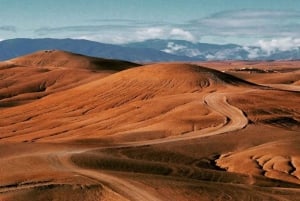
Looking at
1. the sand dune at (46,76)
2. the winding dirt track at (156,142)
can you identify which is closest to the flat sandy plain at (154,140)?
the winding dirt track at (156,142)

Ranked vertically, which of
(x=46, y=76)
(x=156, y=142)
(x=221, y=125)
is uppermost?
(x=46, y=76)

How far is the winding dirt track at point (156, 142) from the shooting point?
105 feet

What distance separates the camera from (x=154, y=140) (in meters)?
54.6

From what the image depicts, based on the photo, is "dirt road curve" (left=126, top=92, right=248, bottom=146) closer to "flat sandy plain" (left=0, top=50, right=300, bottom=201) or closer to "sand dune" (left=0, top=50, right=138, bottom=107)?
"flat sandy plain" (left=0, top=50, right=300, bottom=201)

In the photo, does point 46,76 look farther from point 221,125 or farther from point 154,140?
point 154,140

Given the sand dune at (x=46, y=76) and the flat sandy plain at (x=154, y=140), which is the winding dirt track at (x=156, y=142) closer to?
the flat sandy plain at (x=154, y=140)

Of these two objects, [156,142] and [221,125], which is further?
[221,125]

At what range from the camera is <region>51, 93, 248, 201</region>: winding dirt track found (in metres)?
32.0

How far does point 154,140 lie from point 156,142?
5.37ft

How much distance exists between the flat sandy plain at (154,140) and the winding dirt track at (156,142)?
98 millimetres

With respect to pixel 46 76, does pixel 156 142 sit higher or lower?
lower

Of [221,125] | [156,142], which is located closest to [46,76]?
[221,125]

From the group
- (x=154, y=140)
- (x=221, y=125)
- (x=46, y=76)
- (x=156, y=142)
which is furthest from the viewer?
(x=46, y=76)

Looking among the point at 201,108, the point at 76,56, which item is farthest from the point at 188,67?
the point at 76,56
